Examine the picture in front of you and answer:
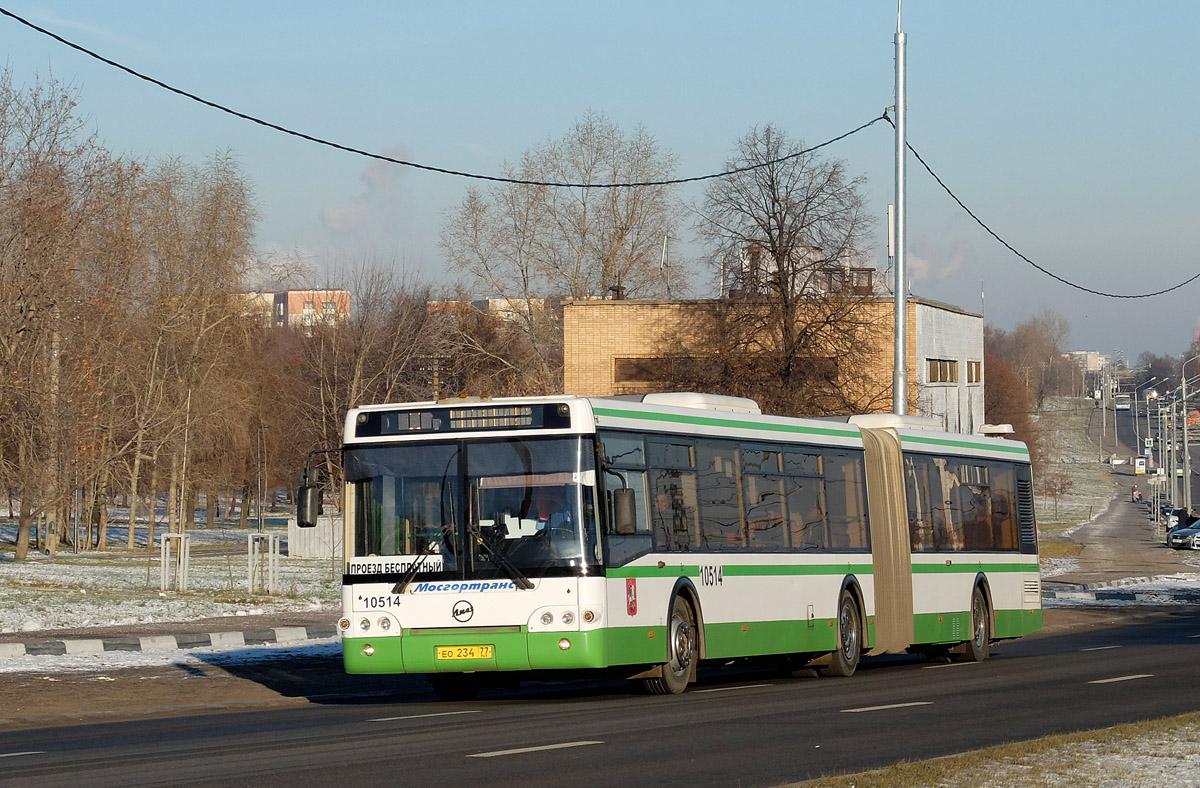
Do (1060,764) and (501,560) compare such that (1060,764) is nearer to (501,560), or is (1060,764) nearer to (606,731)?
(606,731)

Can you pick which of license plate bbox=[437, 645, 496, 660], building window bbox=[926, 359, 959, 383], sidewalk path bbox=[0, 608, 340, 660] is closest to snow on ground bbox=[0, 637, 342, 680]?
sidewalk path bbox=[0, 608, 340, 660]

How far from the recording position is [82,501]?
6856cm

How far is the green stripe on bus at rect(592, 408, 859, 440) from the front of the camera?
16578mm

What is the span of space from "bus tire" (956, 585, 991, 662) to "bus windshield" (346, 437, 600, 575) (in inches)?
390

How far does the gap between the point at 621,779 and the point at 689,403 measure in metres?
8.92

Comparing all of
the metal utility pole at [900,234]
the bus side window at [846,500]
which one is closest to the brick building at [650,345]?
the metal utility pole at [900,234]

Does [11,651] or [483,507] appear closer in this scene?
[483,507]

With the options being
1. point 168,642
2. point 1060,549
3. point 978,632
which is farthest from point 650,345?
point 168,642

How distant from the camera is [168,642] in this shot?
76.6ft

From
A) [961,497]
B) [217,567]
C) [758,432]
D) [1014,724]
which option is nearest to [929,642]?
[961,497]

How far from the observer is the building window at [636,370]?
211 feet

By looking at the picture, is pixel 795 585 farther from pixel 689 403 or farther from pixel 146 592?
pixel 146 592

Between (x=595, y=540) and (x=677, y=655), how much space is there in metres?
1.99

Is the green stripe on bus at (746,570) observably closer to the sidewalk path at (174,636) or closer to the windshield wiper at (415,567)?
the windshield wiper at (415,567)
